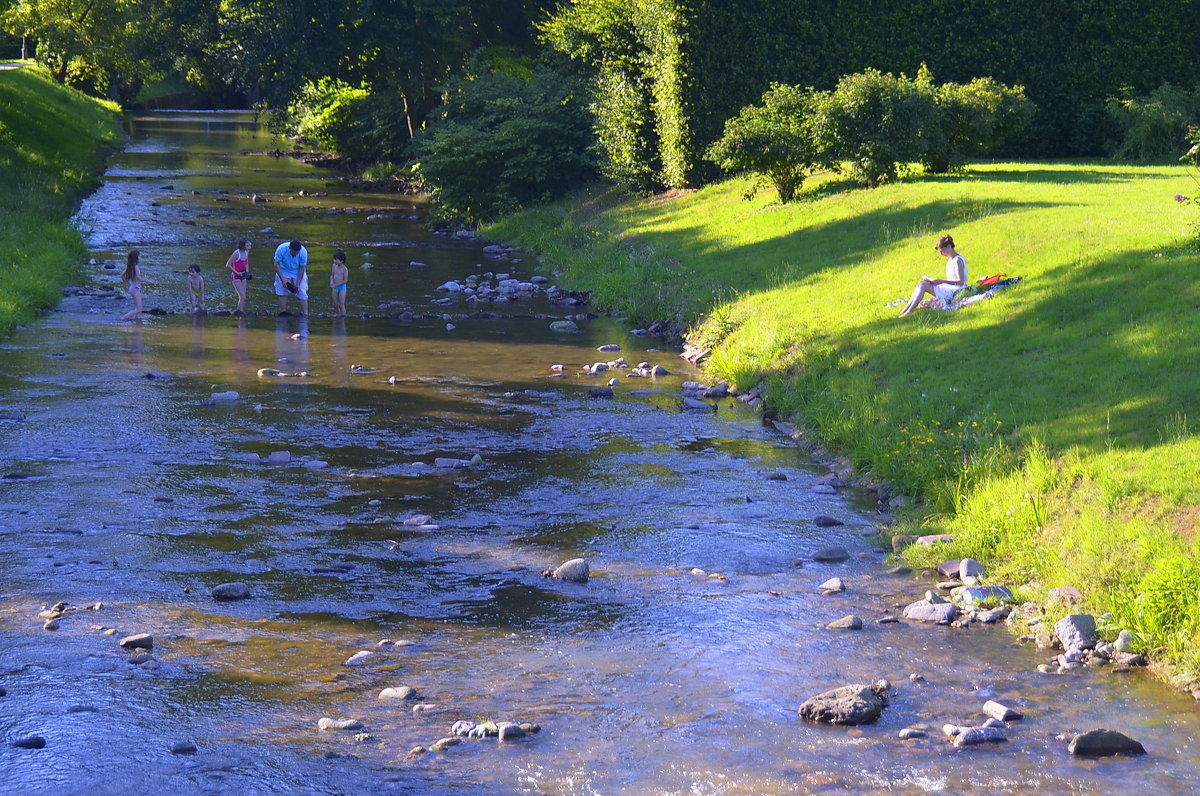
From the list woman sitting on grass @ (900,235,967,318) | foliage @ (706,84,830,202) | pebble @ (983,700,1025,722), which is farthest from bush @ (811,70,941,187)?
pebble @ (983,700,1025,722)

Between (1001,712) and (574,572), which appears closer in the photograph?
(1001,712)

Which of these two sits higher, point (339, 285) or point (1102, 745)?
point (339, 285)

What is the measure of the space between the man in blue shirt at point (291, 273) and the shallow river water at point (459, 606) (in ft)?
16.2

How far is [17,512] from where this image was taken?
38.7 feet

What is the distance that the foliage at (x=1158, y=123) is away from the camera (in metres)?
28.4

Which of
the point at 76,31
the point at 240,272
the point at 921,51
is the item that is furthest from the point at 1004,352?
the point at 76,31

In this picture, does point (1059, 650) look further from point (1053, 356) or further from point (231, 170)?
point (231, 170)

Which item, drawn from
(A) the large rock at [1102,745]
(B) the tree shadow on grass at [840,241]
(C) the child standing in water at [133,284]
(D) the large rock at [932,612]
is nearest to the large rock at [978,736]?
(A) the large rock at [1102,745]

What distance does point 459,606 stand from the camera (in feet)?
32.8

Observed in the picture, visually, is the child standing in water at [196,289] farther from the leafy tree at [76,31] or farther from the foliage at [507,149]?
the leafy tree at [76,31]

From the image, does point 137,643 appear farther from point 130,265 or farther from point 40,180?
point 40,180

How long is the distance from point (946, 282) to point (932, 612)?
8153 millimetres

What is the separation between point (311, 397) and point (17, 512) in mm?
5628

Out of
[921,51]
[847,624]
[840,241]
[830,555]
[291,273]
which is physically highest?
[921,51]
